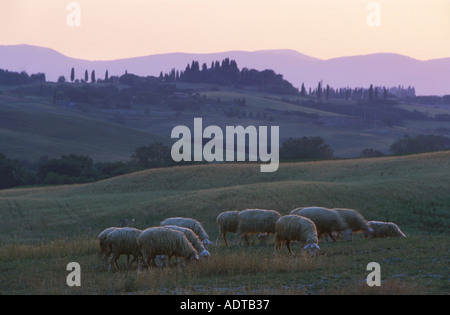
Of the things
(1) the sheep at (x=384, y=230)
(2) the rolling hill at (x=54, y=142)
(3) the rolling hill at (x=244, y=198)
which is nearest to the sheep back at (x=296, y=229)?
(1) the sheep at (x=384, y=230)

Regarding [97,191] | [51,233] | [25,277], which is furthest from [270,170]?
[25,277]

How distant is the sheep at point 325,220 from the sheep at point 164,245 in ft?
24.7

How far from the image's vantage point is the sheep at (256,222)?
26094 mm

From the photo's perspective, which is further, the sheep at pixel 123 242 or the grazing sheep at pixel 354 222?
the grazing sheep at pixel 354 222

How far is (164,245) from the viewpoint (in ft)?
61.9

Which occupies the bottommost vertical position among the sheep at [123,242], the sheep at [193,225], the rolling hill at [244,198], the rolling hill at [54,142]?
the rolling hill at [54,142]

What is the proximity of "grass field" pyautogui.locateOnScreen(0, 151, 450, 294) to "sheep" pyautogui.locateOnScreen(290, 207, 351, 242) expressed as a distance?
123 cm

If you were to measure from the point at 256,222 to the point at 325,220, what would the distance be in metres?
2.81

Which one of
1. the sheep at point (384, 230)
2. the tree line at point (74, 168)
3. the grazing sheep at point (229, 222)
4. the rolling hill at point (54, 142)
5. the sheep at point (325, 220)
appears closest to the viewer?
the sheep at point (325, 220)

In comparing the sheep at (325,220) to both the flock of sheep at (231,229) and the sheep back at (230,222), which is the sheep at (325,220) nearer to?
the flock of sheep at (231,229)

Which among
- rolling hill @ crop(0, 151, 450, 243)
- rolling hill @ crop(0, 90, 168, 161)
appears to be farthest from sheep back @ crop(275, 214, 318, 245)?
rolling hill @ crop(0, 90, 168, 161)

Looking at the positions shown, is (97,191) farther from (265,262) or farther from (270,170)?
(265,262)

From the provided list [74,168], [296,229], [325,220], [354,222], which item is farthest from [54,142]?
[296,229]
